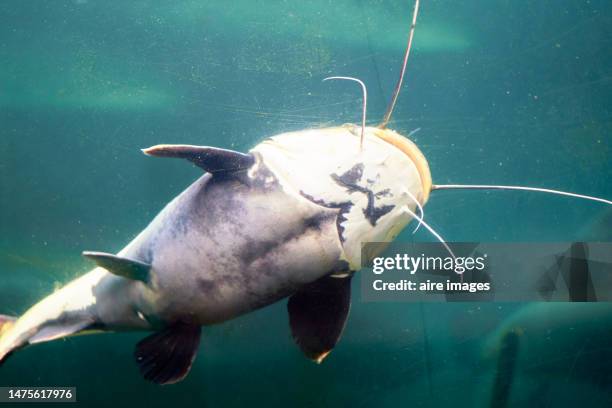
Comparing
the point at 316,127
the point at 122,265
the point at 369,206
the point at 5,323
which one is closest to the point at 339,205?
the point at 369,206

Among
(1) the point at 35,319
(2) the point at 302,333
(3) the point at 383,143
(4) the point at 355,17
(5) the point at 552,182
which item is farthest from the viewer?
(5) the point at 552,182

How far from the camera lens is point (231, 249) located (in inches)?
61.6

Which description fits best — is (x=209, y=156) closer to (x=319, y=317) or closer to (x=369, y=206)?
(x=369, y=206)

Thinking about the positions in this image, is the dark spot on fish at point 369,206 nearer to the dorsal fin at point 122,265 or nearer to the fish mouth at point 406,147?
the fish mouth at point 406,147

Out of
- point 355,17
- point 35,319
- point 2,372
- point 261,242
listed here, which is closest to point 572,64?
point 355,17

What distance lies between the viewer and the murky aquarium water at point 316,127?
3072 millimetres

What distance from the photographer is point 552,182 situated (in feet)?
10.9

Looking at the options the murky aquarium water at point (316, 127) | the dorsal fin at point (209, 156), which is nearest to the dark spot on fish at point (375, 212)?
the dorsal fin at point (209, 156)

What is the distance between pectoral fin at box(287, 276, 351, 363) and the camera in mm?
1839

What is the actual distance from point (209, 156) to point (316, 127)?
1.57 meters

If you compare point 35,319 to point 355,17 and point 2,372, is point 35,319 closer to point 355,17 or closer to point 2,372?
point 2,372

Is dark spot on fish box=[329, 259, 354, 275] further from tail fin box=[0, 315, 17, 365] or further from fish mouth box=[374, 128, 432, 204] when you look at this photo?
tail fin box=[0, 315, 17, 365]

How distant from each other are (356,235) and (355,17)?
7.17ft

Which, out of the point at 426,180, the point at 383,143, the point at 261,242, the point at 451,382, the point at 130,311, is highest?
the point at 383,143
